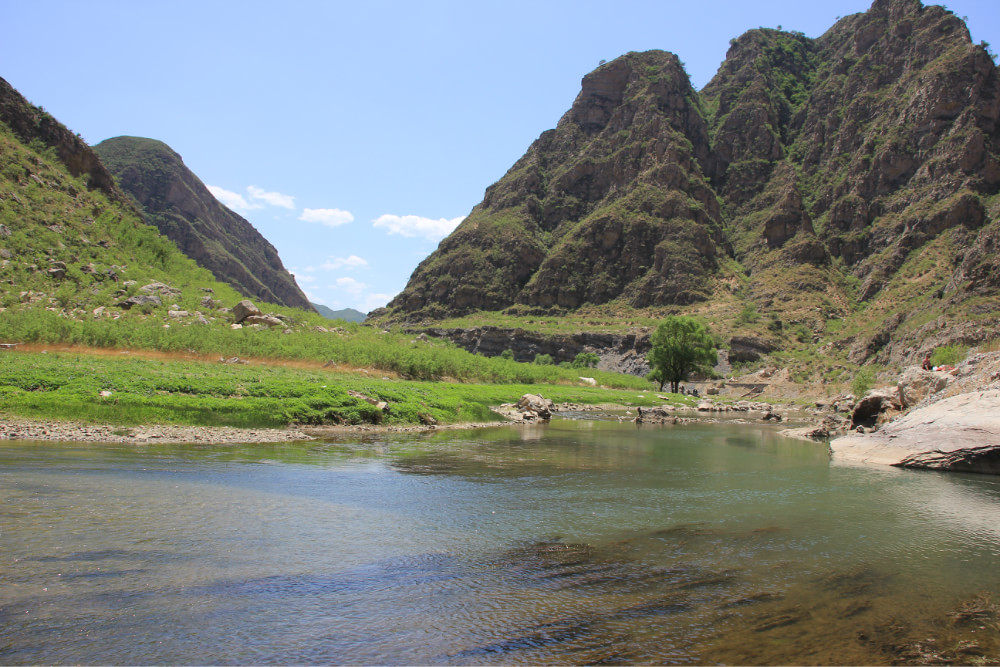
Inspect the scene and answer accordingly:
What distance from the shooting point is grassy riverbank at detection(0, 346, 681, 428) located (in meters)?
18.5

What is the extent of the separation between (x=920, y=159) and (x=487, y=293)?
130m

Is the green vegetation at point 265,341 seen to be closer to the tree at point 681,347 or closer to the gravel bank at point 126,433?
the gravel bank at point 126,433

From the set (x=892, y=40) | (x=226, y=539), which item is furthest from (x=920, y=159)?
(x=226, y=539)

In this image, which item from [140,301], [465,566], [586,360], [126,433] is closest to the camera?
[465,566]

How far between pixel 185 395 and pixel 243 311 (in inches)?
887

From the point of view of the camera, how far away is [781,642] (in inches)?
244

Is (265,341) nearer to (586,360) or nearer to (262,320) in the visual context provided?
(262,320)

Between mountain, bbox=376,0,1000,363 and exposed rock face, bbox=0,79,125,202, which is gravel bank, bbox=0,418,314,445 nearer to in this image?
exposed rock face, bbox=0,79,125,202

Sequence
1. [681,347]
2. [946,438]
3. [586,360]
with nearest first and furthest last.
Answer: [946,438] < [681,347] < [586,360]

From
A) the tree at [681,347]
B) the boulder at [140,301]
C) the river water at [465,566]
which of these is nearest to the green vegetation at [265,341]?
the boulder at [140,301]

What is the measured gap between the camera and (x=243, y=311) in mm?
41656

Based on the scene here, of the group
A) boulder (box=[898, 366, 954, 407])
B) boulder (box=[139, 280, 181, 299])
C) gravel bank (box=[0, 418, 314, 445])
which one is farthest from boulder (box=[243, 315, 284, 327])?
boulder (box=[898, 366, 954, 407])

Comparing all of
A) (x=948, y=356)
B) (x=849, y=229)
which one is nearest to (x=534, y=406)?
(x=948, y=356)

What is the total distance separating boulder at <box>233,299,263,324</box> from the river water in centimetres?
2680
